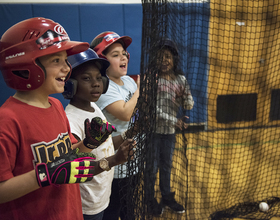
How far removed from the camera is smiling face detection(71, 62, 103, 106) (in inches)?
44.1

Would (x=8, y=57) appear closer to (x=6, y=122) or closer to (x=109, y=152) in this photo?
(x=6, y=122)

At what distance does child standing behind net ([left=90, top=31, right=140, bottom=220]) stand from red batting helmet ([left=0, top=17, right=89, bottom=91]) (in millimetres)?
598

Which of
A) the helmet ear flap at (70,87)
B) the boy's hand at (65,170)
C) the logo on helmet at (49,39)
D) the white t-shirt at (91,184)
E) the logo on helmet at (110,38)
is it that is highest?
the logo on helmet at (49,39)

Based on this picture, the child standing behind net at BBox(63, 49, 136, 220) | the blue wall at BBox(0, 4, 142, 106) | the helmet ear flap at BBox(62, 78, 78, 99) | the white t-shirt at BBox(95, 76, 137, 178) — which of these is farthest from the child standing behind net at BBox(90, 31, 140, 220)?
the blue wall at BBox(0, 4, 142, 106)

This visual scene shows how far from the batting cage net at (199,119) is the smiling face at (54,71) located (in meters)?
0.30

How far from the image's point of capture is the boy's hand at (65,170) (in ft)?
2.16

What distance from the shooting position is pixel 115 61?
1475mm

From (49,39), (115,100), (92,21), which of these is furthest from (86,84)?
(92,21)

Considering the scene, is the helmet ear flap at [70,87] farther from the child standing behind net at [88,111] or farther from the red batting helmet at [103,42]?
the red batting helmet at [103,42]

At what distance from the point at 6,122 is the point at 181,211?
1481 mm

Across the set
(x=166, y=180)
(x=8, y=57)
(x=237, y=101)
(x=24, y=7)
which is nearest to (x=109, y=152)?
(x=8, y=57)

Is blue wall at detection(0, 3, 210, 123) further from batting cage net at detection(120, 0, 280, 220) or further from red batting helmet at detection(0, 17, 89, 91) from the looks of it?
red batting helmet at detection(0, 17, 89, 91)

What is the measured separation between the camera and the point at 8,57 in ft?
2.43

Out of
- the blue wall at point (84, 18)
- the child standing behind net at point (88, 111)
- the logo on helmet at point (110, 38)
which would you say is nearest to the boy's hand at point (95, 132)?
the child standing behind net at point (88, 111)
